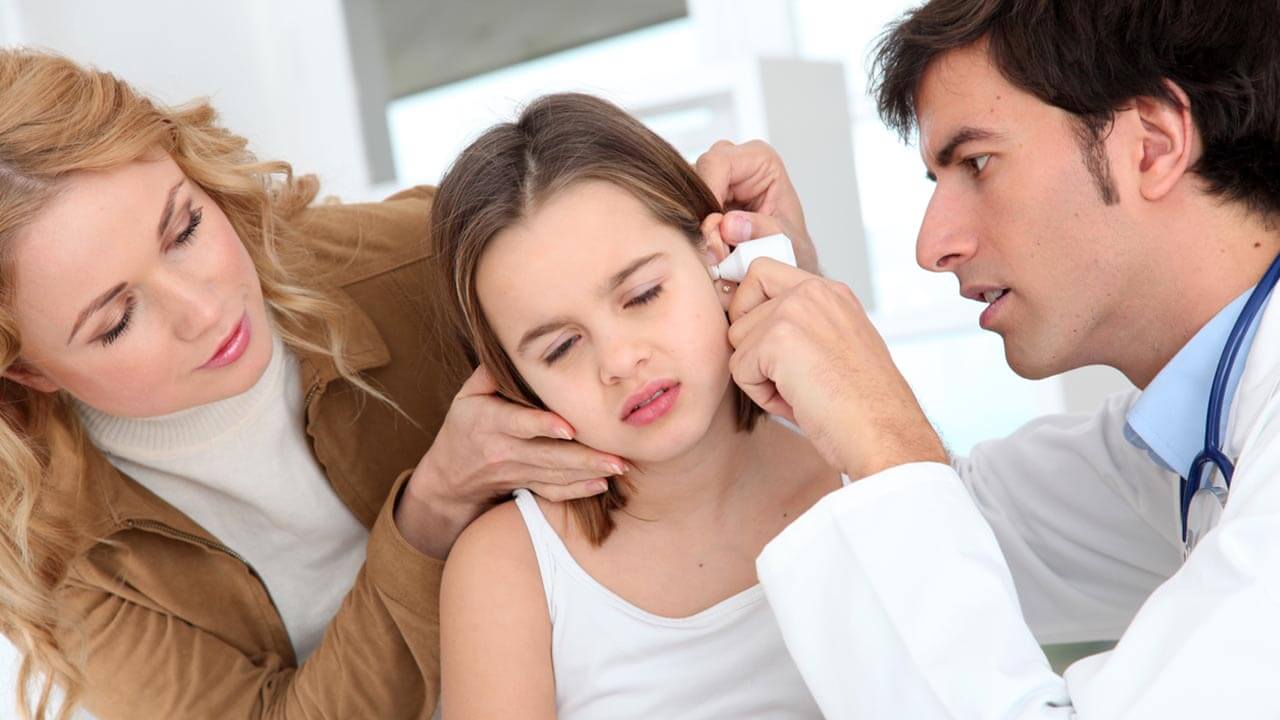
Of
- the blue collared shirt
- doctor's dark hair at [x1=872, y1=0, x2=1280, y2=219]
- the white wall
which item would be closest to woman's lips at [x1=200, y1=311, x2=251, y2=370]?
doctor's dark hair at [x1=872, y1=0, x2=1280, y2=219]

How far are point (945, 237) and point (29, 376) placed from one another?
4.45ft

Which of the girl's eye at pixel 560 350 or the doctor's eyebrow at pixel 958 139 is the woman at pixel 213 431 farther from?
the doctor's eyebrow at pixel 958 139

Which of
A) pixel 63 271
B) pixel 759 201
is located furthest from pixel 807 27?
pixel 63 271

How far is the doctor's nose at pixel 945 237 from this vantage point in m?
1.67

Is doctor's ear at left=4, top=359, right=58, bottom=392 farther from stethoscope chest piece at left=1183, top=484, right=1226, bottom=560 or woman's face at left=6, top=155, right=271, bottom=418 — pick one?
stethoscope chest piece at left=1183, top=484, right=1226, bottom=560

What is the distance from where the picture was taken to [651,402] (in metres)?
1.59

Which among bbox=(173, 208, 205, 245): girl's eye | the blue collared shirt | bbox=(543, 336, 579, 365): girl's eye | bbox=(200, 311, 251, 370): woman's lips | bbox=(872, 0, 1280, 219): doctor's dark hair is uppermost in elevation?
bbox=(872, 0, 1280, 219): doctor's dark hair

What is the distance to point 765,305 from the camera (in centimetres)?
154

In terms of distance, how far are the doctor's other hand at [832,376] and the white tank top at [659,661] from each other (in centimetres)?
38

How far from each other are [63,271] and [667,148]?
845mm

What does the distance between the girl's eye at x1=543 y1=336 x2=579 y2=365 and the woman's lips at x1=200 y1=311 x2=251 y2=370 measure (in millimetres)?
492

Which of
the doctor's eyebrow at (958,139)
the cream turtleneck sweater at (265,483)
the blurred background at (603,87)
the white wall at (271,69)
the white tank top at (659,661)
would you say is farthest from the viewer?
the white wall at (271,69)

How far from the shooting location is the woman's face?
1644mm

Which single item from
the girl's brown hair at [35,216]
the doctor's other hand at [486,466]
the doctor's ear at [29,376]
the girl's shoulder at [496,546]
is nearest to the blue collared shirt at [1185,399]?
the doctor's other hand at [486,466]
